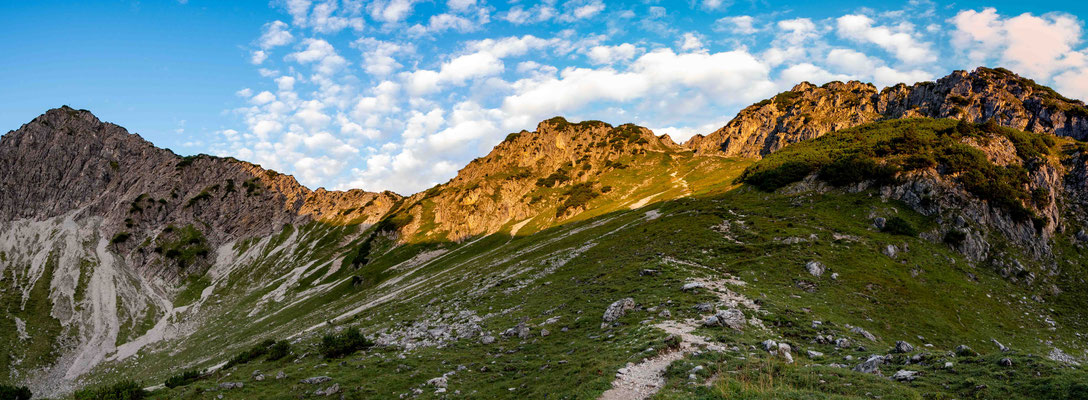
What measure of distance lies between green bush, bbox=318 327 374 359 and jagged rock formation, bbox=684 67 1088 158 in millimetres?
135920

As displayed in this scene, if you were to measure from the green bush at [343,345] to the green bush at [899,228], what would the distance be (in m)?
56.7

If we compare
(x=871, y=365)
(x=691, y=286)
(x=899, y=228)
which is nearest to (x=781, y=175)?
(x=899, y=228)

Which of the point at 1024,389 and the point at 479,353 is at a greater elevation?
the point at 479,353

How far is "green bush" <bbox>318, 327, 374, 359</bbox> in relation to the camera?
99.0 feet

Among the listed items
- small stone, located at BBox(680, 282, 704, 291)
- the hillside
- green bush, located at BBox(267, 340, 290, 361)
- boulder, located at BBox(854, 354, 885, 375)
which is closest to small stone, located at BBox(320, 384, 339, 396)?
the hillside

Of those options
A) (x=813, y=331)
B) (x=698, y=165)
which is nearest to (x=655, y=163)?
(x=698, y=165)

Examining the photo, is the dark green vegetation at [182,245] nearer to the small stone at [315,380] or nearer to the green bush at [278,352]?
the green bush at [278,352]

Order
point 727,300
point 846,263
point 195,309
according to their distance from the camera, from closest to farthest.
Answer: point 727,300 < point 846,263 < point 195,309

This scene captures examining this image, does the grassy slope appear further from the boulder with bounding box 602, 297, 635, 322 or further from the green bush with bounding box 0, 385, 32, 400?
the green bush with bounding box 0, 385, 32, 400

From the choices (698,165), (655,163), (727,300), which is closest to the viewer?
(727,300)

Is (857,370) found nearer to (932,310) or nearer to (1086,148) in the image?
(932,310)

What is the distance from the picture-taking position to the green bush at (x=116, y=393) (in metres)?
21.0

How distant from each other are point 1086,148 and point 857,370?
84566 mm

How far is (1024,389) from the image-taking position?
14125 mm
